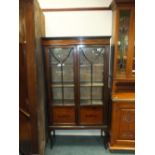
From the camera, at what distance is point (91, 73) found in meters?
2.98

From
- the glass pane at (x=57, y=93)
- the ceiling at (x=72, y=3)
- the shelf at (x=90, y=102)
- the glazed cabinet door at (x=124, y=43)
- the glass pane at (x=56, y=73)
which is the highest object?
the ceiling at (x=72, y=3)

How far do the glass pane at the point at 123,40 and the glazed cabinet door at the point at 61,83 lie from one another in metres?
0.73

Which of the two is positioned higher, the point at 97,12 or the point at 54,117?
the point at 97,12

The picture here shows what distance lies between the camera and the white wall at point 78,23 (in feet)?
10.4

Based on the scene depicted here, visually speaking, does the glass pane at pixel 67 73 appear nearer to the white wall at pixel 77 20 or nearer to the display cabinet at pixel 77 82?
the display cabinet at pixel 77 82

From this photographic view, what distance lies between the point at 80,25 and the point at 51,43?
685 mm

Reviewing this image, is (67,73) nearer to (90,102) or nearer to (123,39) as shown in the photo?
(90,102)

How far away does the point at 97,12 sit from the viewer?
10.4 feet

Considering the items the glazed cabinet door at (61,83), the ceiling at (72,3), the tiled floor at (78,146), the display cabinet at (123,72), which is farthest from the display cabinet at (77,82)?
the ceiling at (72,3)

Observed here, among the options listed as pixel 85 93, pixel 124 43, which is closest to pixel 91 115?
pixel 85 93

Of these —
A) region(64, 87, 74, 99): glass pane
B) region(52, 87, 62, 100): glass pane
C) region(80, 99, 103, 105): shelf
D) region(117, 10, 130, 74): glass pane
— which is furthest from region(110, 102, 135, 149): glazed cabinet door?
region(52, 87, 62, 100): glass pane

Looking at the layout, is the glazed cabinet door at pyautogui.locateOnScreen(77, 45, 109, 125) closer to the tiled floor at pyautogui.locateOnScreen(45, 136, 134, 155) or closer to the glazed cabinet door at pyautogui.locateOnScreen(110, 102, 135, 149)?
the glazed cabinet door at pyautogui.locateOnScreen(110, 102, 135, 149)
